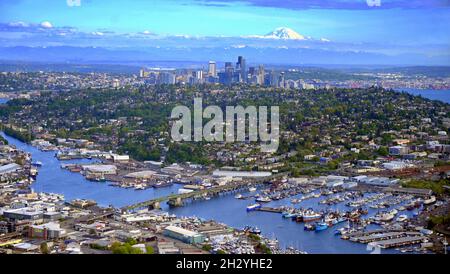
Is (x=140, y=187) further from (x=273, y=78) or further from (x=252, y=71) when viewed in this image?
(x=273, y=78)

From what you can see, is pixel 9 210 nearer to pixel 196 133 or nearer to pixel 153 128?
pixel 196 133

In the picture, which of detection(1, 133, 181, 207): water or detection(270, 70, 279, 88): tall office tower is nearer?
detection(1, 133, 181, 207): water

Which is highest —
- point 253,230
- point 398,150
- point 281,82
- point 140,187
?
point 281,82

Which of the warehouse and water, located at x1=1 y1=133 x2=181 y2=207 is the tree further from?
the warehouse

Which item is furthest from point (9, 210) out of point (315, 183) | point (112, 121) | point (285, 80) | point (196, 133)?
point (285, 80)

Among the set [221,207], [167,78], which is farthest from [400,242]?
[167,78]

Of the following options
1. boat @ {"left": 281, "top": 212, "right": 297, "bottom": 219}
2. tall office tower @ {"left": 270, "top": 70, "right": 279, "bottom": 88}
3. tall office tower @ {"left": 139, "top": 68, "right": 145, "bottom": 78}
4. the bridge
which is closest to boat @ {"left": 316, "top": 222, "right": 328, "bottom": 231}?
→ boat @ {"left": 281, "top": 212, "right": 297, "bottom": 219}

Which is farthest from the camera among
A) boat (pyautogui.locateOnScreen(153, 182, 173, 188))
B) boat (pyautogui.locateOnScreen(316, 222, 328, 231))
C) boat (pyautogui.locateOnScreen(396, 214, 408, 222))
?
boat (pyautogui.locateOnScreen(153, 182, 173, 188))

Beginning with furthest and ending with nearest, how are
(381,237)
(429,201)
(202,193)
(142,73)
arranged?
(142,73) < (202,193) < (429,201) < (381,237)

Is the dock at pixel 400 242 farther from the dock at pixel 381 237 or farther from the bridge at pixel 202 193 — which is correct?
the bridge at pixel 202 193
